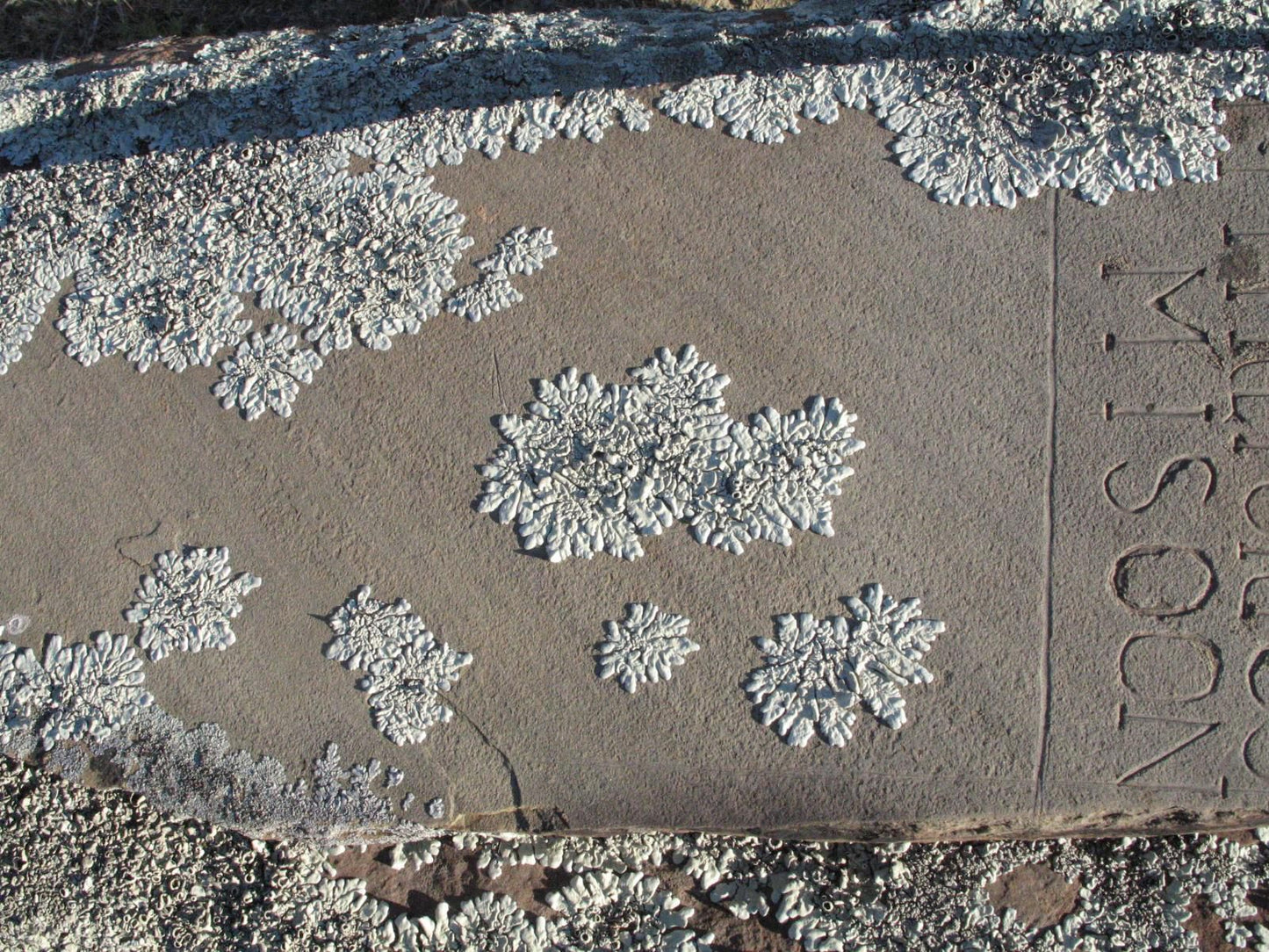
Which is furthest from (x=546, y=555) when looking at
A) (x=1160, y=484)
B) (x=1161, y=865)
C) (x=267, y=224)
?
(x=1161, y=865)

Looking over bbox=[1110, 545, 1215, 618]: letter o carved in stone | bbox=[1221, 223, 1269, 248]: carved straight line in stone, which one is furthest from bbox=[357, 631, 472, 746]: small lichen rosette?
bbox=[1221, 223, 1269, 248]: carved straight line in stone

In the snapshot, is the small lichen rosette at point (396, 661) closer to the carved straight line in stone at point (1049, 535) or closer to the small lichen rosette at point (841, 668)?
the small lichen rosette at point (841, 668)

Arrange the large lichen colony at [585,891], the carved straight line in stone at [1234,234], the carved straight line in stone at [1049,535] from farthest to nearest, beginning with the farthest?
the large lichen colony at [585,891]
the carved straight line in stone at [1234,234]
the carved straight line in stone at [1049,535]

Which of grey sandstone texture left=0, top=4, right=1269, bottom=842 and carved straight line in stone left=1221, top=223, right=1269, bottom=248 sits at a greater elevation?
carved straight line in stone left=1221, top=223, right=1269, bottom=248

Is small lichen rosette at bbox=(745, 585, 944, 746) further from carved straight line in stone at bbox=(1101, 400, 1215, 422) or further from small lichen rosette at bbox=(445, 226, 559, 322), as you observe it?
small lichen rosette at bbox=(445, 226, 559, 322)

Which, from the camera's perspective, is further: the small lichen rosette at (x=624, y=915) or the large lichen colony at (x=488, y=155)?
the small lichen rosette at (x=624, y=915)

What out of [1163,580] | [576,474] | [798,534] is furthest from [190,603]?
[1163,580]

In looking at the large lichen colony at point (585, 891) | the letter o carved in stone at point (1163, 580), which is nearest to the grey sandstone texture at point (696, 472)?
the letter o carved in stone at point (1163, 580)
